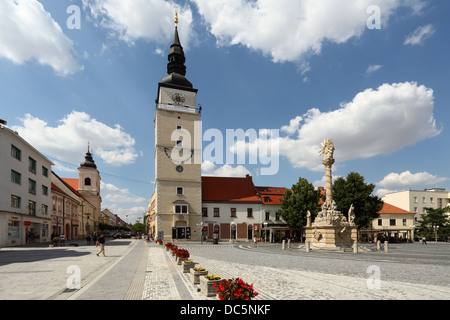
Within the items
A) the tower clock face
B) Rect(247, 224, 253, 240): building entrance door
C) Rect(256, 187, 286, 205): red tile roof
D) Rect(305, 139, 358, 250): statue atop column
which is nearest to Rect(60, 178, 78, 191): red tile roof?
the tower clock face

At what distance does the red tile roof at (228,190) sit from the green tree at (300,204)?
11395mm

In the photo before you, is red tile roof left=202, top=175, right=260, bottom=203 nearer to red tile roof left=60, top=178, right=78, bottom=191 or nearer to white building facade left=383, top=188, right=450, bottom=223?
white building facade left=383, top=188, right=450, bottom=223

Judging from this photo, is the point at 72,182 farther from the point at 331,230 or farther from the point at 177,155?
the point at 331,230

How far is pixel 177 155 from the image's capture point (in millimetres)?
51281

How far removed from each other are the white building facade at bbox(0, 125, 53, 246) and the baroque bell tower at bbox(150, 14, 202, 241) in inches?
660

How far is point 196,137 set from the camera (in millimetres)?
53344

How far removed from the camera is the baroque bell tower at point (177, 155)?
48.8m

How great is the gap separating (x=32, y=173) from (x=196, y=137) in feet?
87.1

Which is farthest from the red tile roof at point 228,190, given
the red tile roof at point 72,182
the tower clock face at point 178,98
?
the red tile roof at point 72,182

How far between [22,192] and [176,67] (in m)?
33.6

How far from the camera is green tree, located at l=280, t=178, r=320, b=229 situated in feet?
145

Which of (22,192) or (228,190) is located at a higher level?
(22,192)

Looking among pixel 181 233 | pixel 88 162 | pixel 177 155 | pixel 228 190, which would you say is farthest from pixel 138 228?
pixel 177 155

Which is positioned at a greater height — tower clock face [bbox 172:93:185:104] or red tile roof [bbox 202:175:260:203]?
tower clock face [bbox 172:93:185:104]
